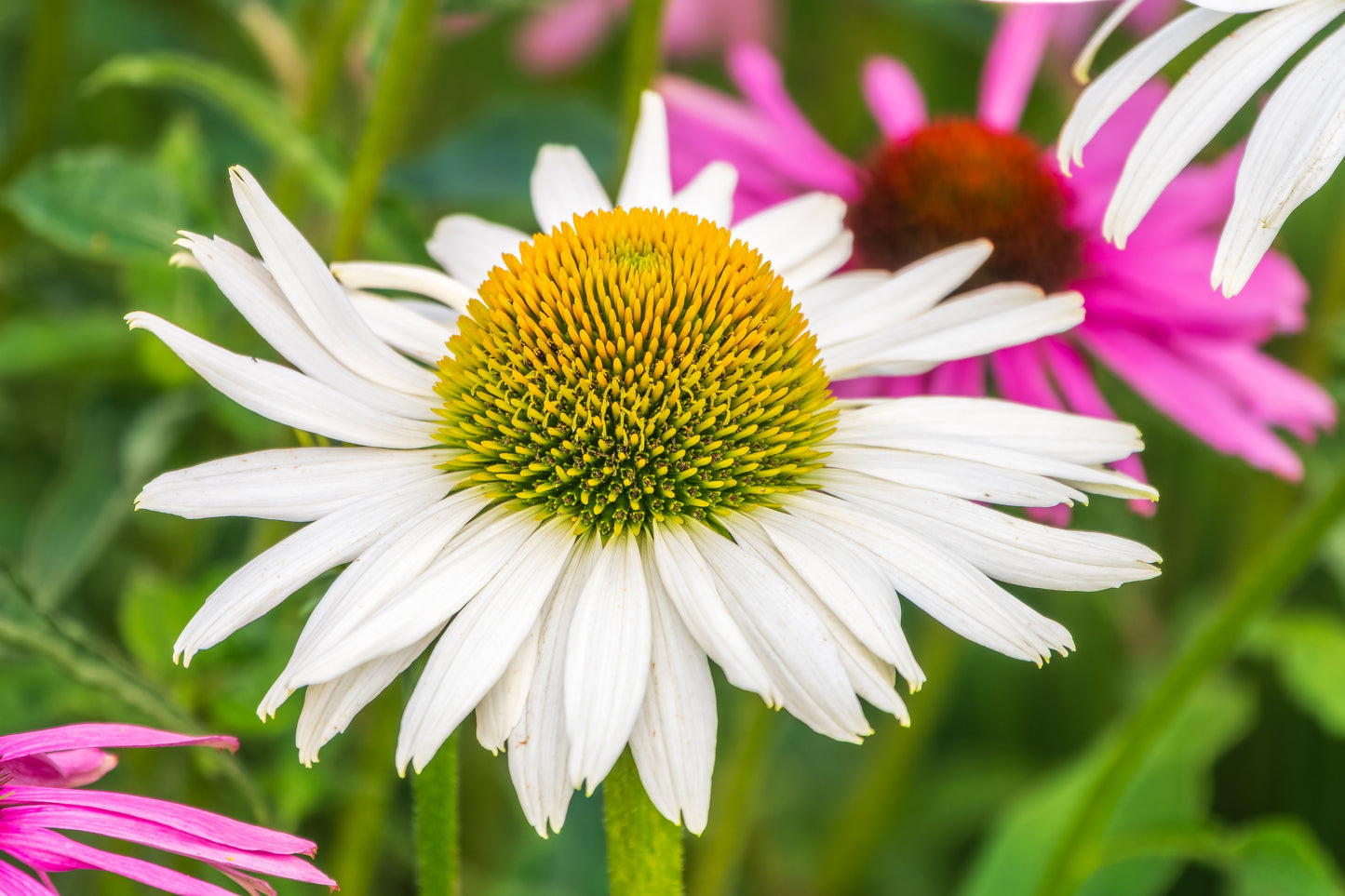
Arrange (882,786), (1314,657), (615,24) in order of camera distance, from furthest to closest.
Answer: (615,24) → (882,786) → (1314,657)

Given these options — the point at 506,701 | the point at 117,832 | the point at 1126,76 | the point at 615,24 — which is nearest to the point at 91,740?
the point at 117,832

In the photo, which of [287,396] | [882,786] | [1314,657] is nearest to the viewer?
[287,396]

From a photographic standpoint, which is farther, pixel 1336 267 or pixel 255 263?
pixel 1336 267

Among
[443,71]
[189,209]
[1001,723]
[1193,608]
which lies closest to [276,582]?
[189,209]

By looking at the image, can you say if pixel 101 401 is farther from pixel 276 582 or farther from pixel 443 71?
pixel 443 71

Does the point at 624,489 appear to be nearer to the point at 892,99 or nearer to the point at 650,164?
the point at 650,164

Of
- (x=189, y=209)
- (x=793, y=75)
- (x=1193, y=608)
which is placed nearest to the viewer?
(x=189, y=209)

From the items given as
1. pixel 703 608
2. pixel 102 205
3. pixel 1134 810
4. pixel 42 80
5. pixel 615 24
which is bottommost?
pixel 1134 810

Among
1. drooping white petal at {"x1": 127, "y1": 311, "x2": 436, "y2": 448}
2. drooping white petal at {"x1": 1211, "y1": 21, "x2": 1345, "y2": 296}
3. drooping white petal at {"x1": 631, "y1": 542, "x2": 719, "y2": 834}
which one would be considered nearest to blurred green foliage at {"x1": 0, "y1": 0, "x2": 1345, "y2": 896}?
drooping white petal at {"x1": 127, "y1": 311, "x2": 436, "y2": 448}
